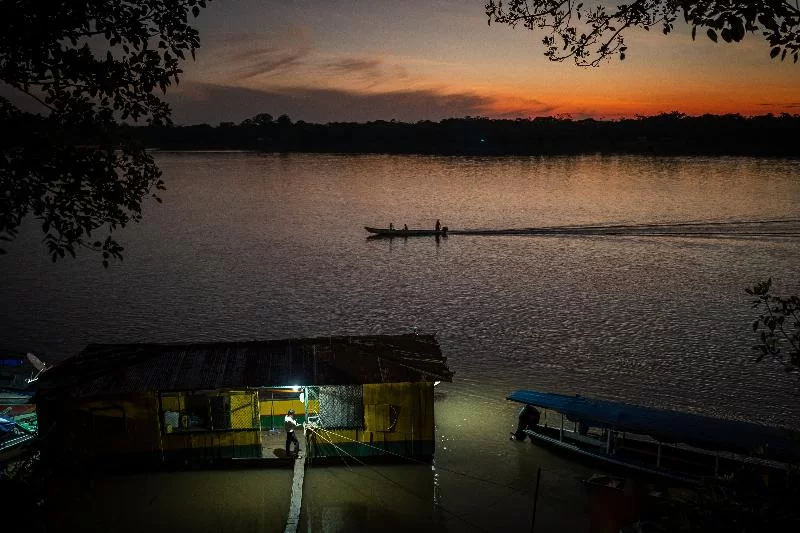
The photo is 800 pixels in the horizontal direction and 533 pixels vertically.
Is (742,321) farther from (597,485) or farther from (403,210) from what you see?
(403,210)

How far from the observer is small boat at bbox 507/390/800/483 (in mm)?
13008

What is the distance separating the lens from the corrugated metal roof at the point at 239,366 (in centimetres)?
1376

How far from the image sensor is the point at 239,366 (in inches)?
573

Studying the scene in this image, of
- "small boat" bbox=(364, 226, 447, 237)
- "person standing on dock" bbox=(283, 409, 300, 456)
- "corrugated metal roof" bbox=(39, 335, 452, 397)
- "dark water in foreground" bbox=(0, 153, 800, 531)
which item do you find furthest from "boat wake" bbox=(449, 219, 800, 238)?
"person standing on dock" bbox=(283, 409, 300, 456)

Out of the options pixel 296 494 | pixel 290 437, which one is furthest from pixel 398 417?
pixel 296 494

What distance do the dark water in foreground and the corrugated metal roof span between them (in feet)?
6.95

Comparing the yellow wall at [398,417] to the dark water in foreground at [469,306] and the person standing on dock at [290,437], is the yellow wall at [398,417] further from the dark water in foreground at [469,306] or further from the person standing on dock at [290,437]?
the dark water in foreground at [469,306]

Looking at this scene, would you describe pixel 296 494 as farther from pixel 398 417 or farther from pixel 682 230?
pixel 682 230

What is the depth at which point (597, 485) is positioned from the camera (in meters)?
13.2

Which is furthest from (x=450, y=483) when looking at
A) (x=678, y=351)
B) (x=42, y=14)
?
(x=678, y=351)

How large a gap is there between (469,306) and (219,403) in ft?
60.0

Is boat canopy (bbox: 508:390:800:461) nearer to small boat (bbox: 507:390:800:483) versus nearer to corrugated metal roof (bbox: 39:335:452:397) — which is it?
small boat (bbox: 507:390:800:483)

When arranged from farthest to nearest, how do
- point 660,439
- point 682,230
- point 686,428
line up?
point 682,230, point 660,439, point 686,428

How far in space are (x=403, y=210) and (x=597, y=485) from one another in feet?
183
